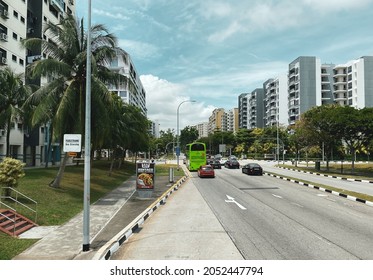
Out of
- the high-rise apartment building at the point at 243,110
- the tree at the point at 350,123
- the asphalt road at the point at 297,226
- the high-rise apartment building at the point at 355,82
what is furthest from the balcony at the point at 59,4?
the high-rise apartment building at the point at 243,110

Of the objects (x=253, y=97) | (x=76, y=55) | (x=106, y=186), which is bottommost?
(x=106, y=186)

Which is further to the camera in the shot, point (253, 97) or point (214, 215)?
point (253, 97)

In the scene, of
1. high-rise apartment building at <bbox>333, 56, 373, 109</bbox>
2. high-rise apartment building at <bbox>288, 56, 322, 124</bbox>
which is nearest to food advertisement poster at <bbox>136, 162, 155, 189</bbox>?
high-rise apartment building at <bbox>288, 56, 322, 124</bbox>

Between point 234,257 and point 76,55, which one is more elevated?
point 76,55

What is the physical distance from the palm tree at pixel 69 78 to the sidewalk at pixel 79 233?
5221 millimetres

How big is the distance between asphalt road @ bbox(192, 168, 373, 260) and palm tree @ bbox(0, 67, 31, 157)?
64.1 feet

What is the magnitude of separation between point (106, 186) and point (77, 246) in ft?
54.3

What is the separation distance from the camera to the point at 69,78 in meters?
20.5

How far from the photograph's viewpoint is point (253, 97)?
483 feet

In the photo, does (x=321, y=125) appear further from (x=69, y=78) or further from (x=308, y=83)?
(x=308, y=83)

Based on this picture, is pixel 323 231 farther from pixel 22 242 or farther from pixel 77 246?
pixel 22 242

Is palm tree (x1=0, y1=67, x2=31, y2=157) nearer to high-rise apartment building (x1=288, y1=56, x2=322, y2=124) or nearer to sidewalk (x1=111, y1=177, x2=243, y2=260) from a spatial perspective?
sidewalk (x1=111, y1=177, x2=243, y2=260)

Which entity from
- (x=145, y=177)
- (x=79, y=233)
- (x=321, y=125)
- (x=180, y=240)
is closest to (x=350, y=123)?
(x=321, y=125)
